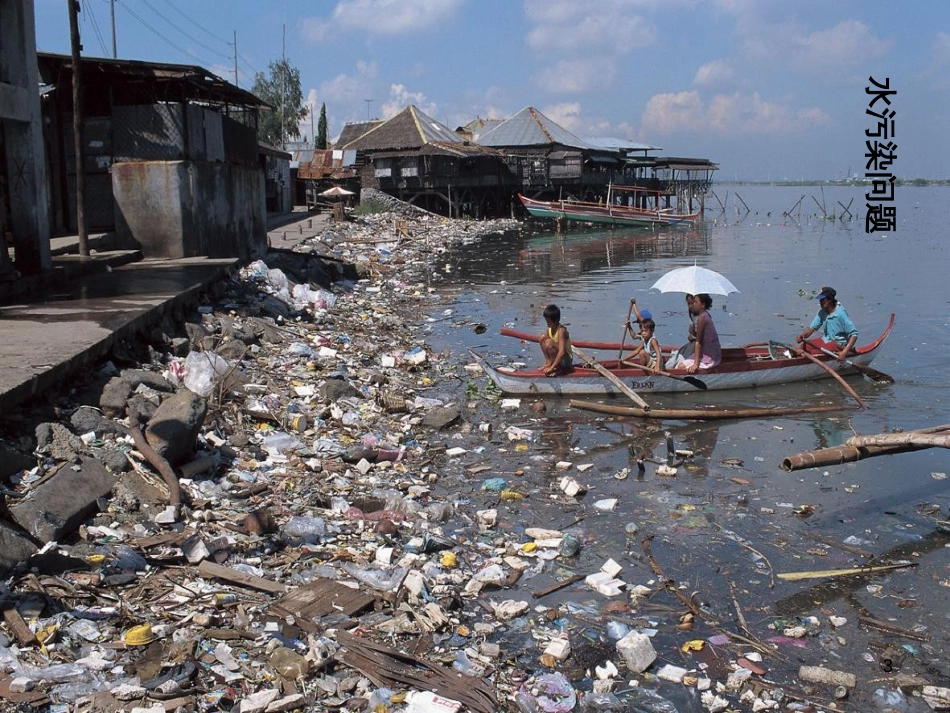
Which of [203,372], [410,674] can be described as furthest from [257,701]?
[203,372]

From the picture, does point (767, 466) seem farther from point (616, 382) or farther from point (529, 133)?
point (529, 133)

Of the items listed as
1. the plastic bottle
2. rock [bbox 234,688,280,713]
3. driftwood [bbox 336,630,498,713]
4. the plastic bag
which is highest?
the plastic bag

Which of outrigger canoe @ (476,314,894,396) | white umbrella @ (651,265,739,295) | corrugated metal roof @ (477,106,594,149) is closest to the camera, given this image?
Result: white umbrella @ (651,265,739,295)

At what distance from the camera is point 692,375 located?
974 cm

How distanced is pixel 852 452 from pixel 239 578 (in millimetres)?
3918

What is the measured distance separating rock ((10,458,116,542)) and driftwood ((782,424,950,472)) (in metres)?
4.21

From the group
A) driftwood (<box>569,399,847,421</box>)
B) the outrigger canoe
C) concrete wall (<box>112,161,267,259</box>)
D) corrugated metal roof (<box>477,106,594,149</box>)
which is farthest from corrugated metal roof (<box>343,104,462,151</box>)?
driftwood (<box>569,399,847,421</box>)

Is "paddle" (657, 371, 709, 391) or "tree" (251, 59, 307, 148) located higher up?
"tree" (251, 59, 307, 148)

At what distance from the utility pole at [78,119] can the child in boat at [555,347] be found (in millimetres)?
6580

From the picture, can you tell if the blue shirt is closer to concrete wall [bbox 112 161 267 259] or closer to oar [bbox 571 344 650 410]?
oar [bbox 571 344 650 410]

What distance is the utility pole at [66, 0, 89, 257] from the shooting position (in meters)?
10.9

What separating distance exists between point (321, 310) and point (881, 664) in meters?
10.3

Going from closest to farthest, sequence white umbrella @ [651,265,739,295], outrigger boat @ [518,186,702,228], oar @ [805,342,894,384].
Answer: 1. white umbrella @ [651,265,739,295]
2. oar @ [805,342,894,384]
3. outrigger boat @ [518,186,702,228]

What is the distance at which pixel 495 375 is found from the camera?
941 centimetres
